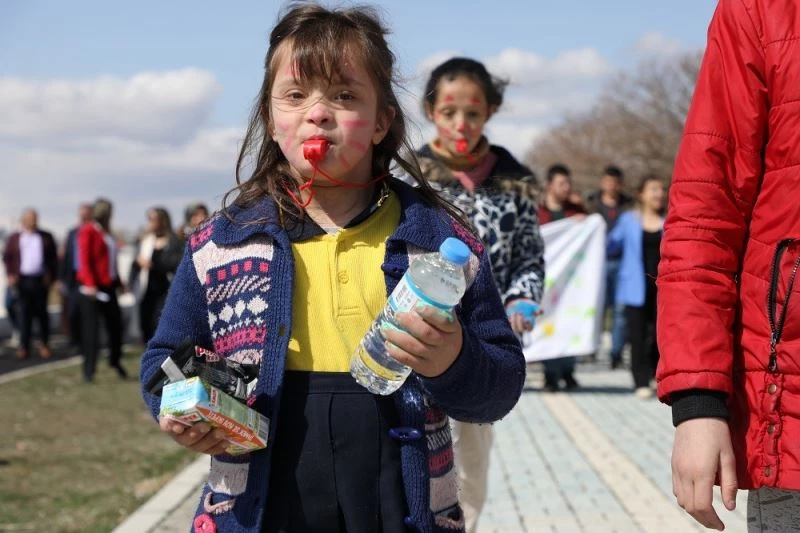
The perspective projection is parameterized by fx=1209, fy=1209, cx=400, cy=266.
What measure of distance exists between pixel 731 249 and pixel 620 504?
4501mm

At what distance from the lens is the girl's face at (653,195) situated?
11.8 m

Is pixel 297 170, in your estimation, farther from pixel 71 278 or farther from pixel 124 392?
pixel 71 278

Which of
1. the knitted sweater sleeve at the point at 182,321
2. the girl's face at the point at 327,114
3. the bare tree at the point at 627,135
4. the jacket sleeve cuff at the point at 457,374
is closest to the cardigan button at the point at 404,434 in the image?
the jacket sleeve cuff at the point at 457,374

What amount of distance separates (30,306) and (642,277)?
959 centimetres

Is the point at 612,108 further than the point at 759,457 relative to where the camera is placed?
Yes

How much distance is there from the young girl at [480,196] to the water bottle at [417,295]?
2319mm

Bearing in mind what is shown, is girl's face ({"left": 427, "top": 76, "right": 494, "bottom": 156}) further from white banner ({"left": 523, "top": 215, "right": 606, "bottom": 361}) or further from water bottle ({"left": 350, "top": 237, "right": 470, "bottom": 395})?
white banner ({"left": 523, "top": 215, "right": 606, "bottom": 361})

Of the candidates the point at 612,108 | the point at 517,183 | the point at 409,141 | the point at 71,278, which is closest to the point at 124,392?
the point at 71,278

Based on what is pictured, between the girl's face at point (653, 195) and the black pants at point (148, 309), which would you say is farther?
the black pants at point (148, 309)

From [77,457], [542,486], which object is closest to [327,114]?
[542,486]

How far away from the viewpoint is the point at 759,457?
2414mm

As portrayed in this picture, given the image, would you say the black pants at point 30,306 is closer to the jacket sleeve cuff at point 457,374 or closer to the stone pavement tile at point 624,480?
the stone pavement tile at point 624,480

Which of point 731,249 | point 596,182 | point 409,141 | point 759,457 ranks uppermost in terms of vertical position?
point 409,141

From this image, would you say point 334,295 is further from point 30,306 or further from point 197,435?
point 30,306
